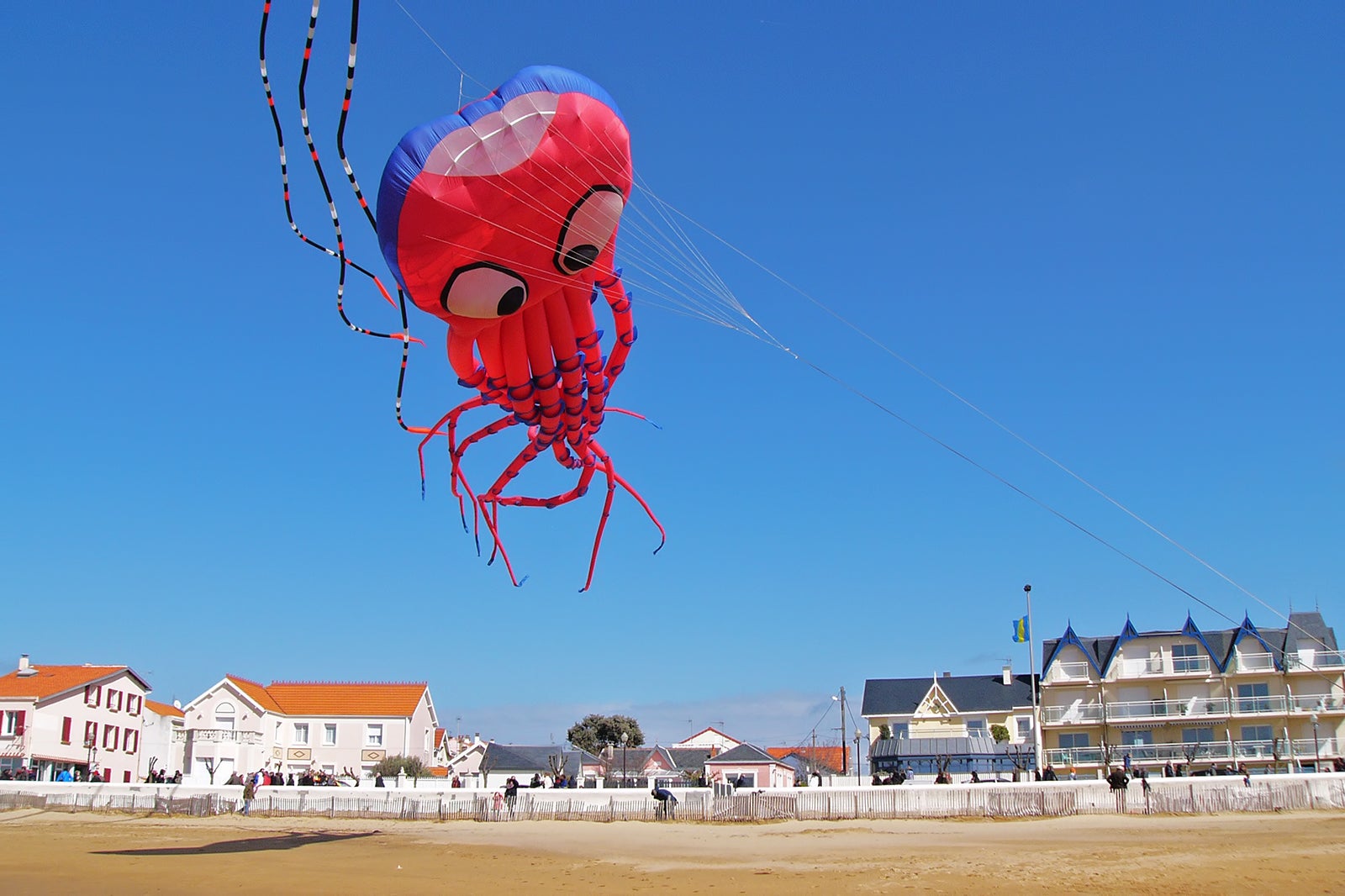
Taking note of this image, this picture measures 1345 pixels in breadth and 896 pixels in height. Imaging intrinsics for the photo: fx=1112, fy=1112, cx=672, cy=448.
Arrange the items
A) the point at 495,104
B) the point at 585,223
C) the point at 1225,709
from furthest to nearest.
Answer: the point at 1225,709
the point at 585,223
the point at 495,104

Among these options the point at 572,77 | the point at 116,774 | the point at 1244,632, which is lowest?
the point at 116,774

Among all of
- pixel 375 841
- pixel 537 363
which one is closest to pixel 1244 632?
pixel 375 841

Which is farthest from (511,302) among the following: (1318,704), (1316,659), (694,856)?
(1316,659)

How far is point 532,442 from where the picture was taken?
66.3 feet

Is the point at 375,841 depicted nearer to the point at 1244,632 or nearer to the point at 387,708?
the point at 387,708

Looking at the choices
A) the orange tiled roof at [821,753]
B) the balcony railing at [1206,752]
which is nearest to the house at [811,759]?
the orange tiled roof at [821,753]

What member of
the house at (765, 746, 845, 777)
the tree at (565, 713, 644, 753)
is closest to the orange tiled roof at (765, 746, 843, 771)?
the house at (765, 746, 845, 777)

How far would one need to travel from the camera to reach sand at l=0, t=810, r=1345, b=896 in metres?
19.9

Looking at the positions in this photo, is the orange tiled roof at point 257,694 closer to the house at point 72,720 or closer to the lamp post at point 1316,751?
the house at point 72,720

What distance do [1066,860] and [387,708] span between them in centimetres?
4209

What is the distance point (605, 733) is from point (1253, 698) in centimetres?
4012

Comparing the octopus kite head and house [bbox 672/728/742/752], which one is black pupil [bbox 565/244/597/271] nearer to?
the octopus kite head

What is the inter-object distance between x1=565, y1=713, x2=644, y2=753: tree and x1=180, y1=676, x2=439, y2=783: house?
51.0 ft

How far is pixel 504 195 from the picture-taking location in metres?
16.5
